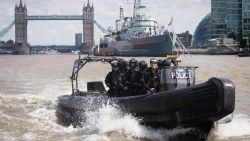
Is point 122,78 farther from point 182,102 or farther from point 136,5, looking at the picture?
point 136,5

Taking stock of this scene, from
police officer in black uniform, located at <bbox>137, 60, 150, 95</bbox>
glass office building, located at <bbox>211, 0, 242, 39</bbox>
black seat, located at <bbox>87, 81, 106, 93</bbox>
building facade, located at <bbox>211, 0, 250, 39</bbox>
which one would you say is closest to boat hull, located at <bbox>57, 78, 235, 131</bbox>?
police officer in black uniform, located at <bbox>137, 60, 150, 95</bbox>

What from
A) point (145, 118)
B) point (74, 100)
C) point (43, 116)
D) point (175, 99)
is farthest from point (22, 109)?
point (175, 99)

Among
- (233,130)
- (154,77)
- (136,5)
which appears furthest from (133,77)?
(136,5)

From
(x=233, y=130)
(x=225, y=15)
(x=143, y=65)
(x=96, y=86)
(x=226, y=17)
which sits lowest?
(x=233, y=130)

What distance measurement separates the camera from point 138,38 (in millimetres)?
98375

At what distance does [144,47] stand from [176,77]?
8685cm

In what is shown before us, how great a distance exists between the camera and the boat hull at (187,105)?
1021 centimetres

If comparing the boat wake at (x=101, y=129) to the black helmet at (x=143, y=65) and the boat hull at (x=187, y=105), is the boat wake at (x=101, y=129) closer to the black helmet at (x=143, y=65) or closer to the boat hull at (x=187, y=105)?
the boat hull at (x=187, y=105)

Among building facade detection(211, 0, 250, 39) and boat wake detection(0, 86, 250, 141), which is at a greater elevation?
building facade detection(211, 0, 250, 39)

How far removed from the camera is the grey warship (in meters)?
93.7

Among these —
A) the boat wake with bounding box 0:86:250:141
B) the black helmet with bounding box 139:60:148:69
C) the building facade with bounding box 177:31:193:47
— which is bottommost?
the boat wake with bounding box 0:86:250:141

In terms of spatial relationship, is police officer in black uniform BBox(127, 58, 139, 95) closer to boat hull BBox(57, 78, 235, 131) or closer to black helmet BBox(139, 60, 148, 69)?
black helmet BBox(139, 60, 148, 69)

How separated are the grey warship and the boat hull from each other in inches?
3071

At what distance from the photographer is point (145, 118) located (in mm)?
11695
